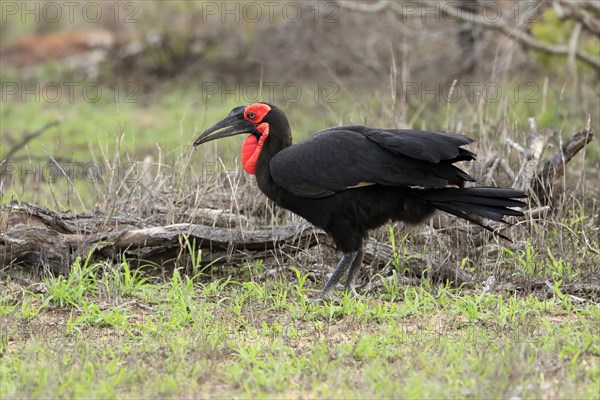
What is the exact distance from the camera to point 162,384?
11.9 ft

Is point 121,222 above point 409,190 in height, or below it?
below

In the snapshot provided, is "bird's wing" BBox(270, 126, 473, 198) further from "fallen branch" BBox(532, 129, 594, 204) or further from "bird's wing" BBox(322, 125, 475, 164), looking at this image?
"fallen branch" BBox(532, 129, 594, 204)

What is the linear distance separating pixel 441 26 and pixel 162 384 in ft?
32.6

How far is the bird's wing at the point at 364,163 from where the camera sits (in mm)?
4730

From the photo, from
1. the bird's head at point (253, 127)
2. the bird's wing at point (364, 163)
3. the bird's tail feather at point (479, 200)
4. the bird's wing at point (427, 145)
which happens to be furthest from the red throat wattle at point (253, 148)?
the bird's tail feather at point (479, 200)

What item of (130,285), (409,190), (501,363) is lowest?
(130,285)

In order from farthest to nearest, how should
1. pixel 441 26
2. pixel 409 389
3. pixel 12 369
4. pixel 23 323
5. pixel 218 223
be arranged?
1. pixel 441 26
2. pixel 218 223
3. pixel 23 323
4. pixel 12 369
5. pixel 409 389

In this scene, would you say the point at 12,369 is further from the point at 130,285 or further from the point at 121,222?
the point at 121,222

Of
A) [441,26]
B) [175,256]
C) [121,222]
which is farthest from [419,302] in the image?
[441,26]

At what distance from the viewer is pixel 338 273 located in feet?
16.6

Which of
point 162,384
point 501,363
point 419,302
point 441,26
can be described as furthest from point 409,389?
point 441,26

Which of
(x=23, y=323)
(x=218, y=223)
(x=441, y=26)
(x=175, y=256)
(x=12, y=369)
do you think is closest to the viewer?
(x=12, y=369)

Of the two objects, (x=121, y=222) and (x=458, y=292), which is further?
(x=121, y=222)

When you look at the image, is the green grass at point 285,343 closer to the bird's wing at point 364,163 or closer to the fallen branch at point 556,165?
the bird's wing at point 364,163
